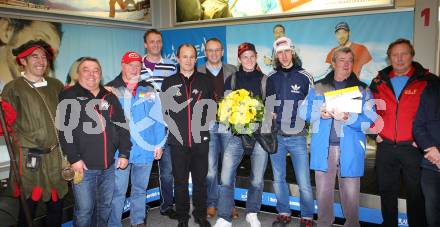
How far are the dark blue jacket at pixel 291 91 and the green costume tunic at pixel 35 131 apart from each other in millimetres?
2154

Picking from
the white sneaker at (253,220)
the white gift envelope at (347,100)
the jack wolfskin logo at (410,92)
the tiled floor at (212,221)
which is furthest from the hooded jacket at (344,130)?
the tiled floor at (212,221)

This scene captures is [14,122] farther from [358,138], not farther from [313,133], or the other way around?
[358,138]

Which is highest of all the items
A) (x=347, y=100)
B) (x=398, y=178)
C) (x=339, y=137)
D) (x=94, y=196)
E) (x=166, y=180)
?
(x=347, y=100)

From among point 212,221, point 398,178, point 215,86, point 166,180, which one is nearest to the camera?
point 398,178

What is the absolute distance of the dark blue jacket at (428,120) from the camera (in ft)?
9.85

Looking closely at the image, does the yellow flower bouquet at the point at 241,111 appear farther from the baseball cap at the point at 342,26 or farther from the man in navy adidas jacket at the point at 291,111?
the baseball cap at the point at 342,26

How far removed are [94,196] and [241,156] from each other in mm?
1551

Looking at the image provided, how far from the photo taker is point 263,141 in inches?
141

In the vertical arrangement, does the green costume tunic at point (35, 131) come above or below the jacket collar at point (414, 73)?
below

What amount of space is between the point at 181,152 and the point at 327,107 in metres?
1.52

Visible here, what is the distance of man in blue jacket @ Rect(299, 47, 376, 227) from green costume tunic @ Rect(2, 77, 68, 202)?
7.67 ft

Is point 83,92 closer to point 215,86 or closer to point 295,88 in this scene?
point 215,86

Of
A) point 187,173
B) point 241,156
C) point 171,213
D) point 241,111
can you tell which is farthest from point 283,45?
point 171,213

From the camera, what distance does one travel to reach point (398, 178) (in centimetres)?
324
